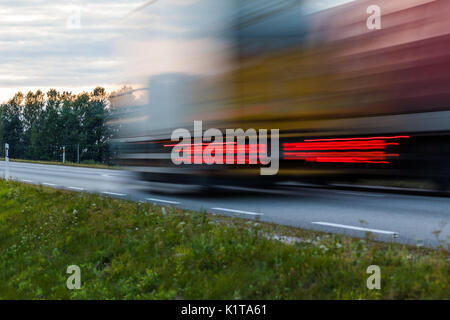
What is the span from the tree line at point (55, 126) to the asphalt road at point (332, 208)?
6139 centimetres

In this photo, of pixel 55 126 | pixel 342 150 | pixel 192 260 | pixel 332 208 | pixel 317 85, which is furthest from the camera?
pixel 55 126

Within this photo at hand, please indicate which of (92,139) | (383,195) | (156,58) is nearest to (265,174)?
(383,195)

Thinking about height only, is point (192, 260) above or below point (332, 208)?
below

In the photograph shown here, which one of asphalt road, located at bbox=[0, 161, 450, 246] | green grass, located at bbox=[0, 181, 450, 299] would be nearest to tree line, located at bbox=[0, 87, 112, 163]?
asphalt road, located at bbox=[0, 161, 450, 246]

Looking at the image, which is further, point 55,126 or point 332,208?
point 55,126

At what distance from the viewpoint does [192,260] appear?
19.8 feet

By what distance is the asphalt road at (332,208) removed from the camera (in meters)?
7.33

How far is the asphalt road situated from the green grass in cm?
95

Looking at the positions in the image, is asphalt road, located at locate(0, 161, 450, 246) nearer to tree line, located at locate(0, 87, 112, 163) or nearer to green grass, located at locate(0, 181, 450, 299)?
green grass, located at locate(0, 181, 450, 299)

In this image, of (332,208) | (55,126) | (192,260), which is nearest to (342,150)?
(332,208)

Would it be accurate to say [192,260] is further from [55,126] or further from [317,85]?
[55,126]

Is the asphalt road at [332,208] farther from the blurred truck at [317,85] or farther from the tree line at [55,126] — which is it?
the tree line at [55,126]

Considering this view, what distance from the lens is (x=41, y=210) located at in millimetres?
10953

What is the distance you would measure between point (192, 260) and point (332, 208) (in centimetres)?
456
